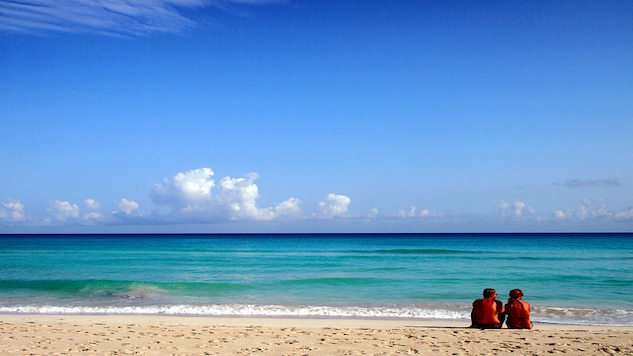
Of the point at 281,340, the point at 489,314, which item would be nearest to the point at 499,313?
the point at 489,314

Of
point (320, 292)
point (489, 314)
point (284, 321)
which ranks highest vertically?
point (489, 314)

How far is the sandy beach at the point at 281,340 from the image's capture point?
8242 mm

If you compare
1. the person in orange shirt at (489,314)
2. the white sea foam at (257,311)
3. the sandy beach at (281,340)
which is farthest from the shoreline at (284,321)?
the person in orange shirt at (489,314)

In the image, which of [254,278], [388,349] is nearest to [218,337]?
[388,349]

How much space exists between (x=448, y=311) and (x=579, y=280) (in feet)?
39.2

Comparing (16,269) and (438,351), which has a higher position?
(438,351)

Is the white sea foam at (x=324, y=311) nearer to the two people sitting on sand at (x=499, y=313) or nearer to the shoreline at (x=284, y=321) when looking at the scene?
the shoreline at (x=284, y=321)

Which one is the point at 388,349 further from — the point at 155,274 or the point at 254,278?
the point at 155,274

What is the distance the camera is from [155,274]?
26.2 meters

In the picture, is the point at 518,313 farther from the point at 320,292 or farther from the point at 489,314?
the point at 320,292

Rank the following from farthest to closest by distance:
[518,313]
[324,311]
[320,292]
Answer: [320,292] → [324,311] → [518,313]

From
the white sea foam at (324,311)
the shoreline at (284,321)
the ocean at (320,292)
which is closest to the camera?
the shoreline at (284,321)

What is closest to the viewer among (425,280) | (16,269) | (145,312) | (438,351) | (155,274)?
(438,351)

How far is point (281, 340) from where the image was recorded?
929cm
